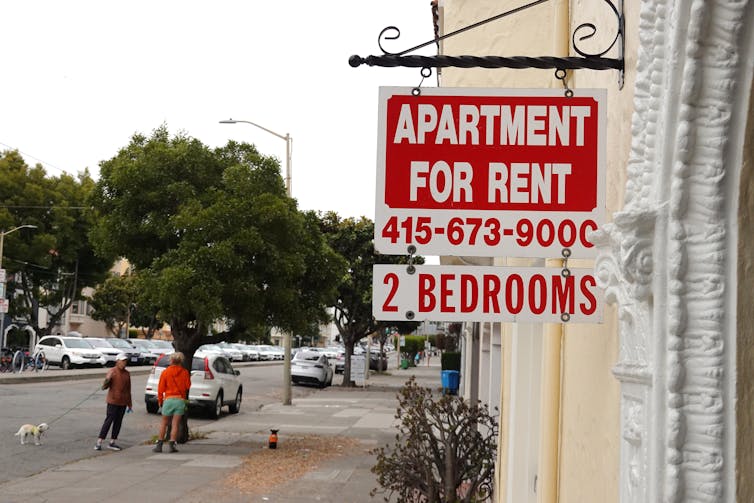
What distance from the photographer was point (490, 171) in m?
3.40

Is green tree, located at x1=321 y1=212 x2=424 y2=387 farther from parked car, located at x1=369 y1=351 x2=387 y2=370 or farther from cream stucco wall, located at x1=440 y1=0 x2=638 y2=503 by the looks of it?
cream stucco wall, located at x1=440 y1=0 x2=638 y2=503

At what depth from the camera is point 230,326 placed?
1759cm

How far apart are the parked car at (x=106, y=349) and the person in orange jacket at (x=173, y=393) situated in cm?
2813

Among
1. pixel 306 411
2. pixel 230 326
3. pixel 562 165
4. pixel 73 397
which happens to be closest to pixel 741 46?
pixel 562 165

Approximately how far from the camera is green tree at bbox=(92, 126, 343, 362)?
1552cm

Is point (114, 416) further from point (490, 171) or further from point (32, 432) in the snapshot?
point (490, 171)

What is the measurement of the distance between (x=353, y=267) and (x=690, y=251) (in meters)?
36.0

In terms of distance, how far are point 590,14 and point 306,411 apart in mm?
22557

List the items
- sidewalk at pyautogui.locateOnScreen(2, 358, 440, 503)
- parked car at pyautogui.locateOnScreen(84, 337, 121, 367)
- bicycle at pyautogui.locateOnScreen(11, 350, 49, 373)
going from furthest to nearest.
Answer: parked car at pyautogui.locateOnScreen(84, 337, 121, 367) < bicycle at pyautogui.locateOnScreen(11, 350, 49, 373) < sidewalk at pyautogui.locateOnScreen(2, 358, 440, 503)

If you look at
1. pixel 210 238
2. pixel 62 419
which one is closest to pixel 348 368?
pixel 62 419

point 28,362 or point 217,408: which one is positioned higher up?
point 28,362

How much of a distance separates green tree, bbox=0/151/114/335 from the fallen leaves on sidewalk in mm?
27298

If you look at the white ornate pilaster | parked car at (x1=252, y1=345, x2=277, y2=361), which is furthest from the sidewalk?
parked car at (x1=252, y1=345, x2=277, y2=361)

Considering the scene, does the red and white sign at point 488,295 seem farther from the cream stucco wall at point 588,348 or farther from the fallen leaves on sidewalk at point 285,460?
the fallen leaves on sidewalk at point 285,460
